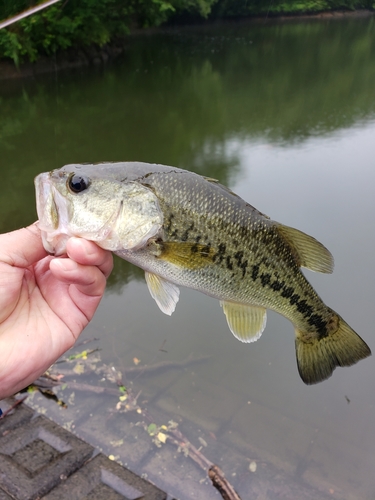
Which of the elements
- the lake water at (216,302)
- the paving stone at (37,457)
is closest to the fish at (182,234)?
the paving stone at (37,457)

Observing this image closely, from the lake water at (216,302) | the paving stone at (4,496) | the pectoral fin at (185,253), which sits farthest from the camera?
the lake water at (216,302)

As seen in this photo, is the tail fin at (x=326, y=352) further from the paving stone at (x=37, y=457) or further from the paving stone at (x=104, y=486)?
the paving stone at (x=37, y=457)

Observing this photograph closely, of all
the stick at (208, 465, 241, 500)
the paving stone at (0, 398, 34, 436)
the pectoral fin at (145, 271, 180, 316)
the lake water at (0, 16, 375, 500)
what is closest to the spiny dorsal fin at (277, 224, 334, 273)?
the pectoral fin at (145, 271, 180, 316)

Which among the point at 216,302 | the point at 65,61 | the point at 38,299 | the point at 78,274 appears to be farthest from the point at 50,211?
the point at 65,61

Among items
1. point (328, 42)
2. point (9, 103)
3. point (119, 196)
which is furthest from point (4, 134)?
point (328, 42)

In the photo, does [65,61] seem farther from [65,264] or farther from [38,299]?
[65,264]

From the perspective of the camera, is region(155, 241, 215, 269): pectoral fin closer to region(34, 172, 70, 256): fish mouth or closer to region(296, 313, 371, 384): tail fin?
region(34, 172, 70, 256): fish mouth

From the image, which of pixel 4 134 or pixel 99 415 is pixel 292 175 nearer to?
pixel 99 415
